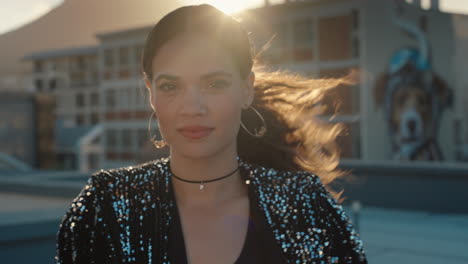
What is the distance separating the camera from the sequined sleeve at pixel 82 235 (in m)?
2.12

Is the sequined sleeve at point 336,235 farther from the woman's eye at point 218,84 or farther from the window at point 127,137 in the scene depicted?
the window at point 127,137

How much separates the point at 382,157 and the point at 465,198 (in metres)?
17.1

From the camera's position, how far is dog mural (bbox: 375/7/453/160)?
27.9m

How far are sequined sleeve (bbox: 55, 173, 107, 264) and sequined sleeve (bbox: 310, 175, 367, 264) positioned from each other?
84 cm

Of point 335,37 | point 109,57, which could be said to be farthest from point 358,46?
point 109,57

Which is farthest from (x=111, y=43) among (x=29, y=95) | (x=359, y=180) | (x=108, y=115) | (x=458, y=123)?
(x=359, y=180)

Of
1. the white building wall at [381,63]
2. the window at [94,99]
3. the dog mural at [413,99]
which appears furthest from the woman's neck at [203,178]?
the window at [94,99]

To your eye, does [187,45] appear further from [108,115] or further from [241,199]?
A: [108,115]

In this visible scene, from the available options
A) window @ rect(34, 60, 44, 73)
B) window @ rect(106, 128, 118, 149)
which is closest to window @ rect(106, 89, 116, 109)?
window @ rect(106, 128, 118, 149)

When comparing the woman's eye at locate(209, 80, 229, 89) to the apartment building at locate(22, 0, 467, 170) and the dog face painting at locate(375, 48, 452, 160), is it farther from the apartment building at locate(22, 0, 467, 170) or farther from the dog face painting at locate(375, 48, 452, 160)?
the dog face painting at locate(375, 48, 452, 160)

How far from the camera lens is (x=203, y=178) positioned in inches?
91.2

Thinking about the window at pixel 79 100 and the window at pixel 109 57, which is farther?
the window at pixel 79 100

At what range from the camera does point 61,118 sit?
66812 millimetres

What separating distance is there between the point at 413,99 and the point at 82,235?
28.4 m
